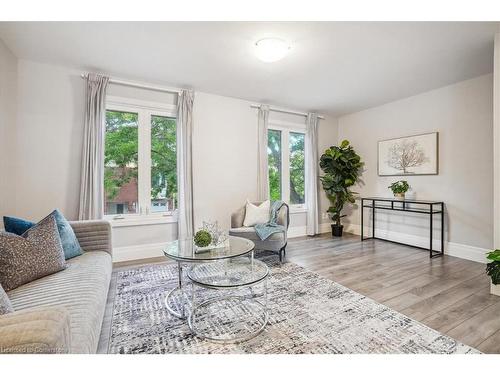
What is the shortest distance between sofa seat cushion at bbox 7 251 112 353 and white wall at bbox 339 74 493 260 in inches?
177

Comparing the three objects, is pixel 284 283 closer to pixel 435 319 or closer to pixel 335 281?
pixel 335 281

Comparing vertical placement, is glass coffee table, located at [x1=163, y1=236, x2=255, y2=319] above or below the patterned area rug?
above

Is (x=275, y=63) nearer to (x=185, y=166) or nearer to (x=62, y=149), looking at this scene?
(x=185, y=166)

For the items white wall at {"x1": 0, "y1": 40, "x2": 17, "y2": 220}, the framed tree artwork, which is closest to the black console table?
the framed tree artwork

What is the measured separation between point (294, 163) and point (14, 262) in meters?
4.38

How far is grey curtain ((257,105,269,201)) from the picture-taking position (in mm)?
4402

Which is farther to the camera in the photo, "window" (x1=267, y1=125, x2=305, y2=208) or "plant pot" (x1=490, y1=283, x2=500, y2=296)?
"window" (x1=267, y1=125, x2=305, y2=208)

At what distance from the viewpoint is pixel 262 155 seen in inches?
175

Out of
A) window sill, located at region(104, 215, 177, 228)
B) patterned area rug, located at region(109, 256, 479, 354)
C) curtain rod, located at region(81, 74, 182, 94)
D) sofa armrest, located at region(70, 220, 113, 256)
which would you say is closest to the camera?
patterned area rug, located at region(109, 256, 479, 354)

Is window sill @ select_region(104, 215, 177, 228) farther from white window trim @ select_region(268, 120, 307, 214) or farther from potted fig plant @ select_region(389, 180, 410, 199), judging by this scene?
potted fig plant @ select_region(389, 180, 410, 199)

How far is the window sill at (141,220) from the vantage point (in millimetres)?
3414

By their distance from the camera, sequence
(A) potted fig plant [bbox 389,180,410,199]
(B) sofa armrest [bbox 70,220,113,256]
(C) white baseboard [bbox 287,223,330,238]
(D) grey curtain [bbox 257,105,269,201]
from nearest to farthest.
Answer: (B) sofa armrest [bbox 70,220,113,256] → (A) potted fig plant [bbox 389,180,410,199] → (D) grey curtain [bbox 257,105,269,201] → (C) white baseboard [bbox 287,223,330,238]

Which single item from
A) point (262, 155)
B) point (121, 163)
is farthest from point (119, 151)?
point (262, 155)

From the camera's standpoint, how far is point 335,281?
272 centimetres
